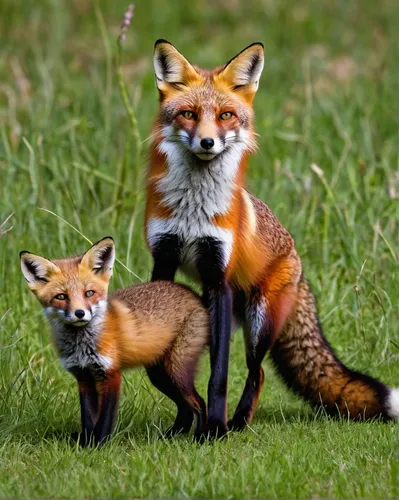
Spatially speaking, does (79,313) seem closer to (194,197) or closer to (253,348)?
(194,197)

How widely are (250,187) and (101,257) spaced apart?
151 inches

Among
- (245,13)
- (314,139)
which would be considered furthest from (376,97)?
(245,13)

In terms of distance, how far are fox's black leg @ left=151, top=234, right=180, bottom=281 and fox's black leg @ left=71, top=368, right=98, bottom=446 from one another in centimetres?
76

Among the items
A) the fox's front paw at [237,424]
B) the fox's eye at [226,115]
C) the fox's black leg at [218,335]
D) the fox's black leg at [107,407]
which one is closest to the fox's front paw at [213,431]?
the fox's black leg at [218,335]

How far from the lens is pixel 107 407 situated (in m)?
5.29

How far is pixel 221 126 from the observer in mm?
5363

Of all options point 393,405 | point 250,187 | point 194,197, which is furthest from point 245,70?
point 250,187

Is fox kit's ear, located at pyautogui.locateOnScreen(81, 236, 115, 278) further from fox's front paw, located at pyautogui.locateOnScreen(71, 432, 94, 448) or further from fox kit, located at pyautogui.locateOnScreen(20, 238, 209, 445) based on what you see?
fox's front paw, located at pyautogui.locateOnScreen(71, 432, 94, 448)

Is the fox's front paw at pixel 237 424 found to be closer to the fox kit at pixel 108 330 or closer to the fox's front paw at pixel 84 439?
the fox kit at pixel 108 330

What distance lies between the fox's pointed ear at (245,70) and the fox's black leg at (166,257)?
0.99 meters

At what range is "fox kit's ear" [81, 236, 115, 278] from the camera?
5453 millimetres

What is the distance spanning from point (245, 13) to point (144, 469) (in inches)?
514

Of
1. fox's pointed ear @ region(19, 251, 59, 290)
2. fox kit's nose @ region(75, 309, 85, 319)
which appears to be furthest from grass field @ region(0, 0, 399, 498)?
fox's pointed ear @ region(19, 251, 59, 290)

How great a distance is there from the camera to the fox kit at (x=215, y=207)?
17.8ft
